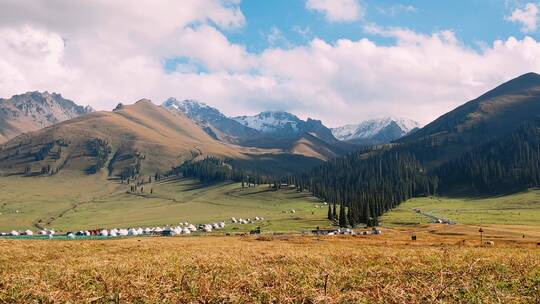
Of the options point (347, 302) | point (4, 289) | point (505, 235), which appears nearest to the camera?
point (347, 302)

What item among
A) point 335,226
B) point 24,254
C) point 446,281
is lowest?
point 335,226

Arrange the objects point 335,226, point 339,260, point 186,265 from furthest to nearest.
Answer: point 335,226, point 339,260, point 186,265

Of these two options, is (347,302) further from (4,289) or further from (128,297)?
(4,289)

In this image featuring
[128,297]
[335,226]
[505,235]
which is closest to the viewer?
[128,297]

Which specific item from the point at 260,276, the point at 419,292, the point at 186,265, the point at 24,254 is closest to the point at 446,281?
the point at 419,292

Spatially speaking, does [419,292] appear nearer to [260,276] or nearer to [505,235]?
[260,276]

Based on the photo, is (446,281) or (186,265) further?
(186,265)

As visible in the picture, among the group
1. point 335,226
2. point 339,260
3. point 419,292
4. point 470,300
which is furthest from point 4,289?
point 335,226

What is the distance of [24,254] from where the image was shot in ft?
159

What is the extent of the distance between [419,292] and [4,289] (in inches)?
651

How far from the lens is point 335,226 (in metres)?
191

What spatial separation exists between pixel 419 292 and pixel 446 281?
318 centimetres

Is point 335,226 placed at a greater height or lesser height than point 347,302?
lesser

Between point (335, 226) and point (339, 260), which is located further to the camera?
point (335, 226)
